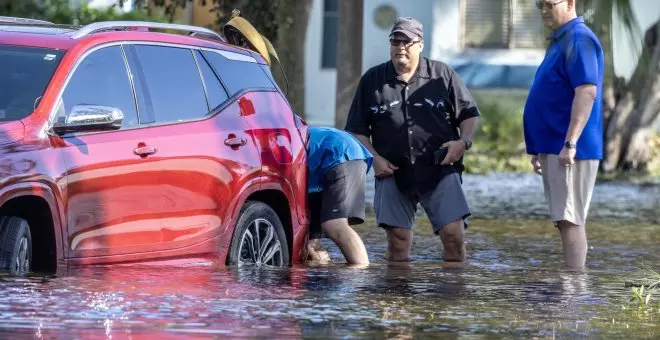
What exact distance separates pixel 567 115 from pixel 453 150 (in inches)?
34.8

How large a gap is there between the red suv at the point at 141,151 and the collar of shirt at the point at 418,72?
103 centimetres

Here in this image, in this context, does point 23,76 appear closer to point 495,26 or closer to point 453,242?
point 453,242

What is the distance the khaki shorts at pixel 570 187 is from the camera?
10727mm

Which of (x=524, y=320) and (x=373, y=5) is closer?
(x=524, y=320)

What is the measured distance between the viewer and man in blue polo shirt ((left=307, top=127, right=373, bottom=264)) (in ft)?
35.3

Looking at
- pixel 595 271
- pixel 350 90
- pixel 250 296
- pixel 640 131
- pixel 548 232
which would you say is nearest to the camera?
pixel 250 296

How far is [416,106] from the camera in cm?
1136

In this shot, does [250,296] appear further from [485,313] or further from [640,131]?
[640,131]

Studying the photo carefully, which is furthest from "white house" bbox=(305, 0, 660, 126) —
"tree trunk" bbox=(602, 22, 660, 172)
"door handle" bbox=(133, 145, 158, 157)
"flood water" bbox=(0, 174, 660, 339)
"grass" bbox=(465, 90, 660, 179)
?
"door handle" bbox=(133, 145, 158, 157)

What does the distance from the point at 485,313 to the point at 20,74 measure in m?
2.68

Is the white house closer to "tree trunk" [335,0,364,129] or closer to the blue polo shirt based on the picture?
"tree trunk" [335,0,364,129]

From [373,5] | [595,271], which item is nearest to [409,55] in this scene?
[595,271]

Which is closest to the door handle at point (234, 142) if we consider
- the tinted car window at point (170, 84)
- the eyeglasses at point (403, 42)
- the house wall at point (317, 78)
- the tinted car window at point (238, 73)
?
the tinted car window at point (170, 84)

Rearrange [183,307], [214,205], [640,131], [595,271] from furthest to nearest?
[640,131] → [595,271] → [214,205] → [183,307]
